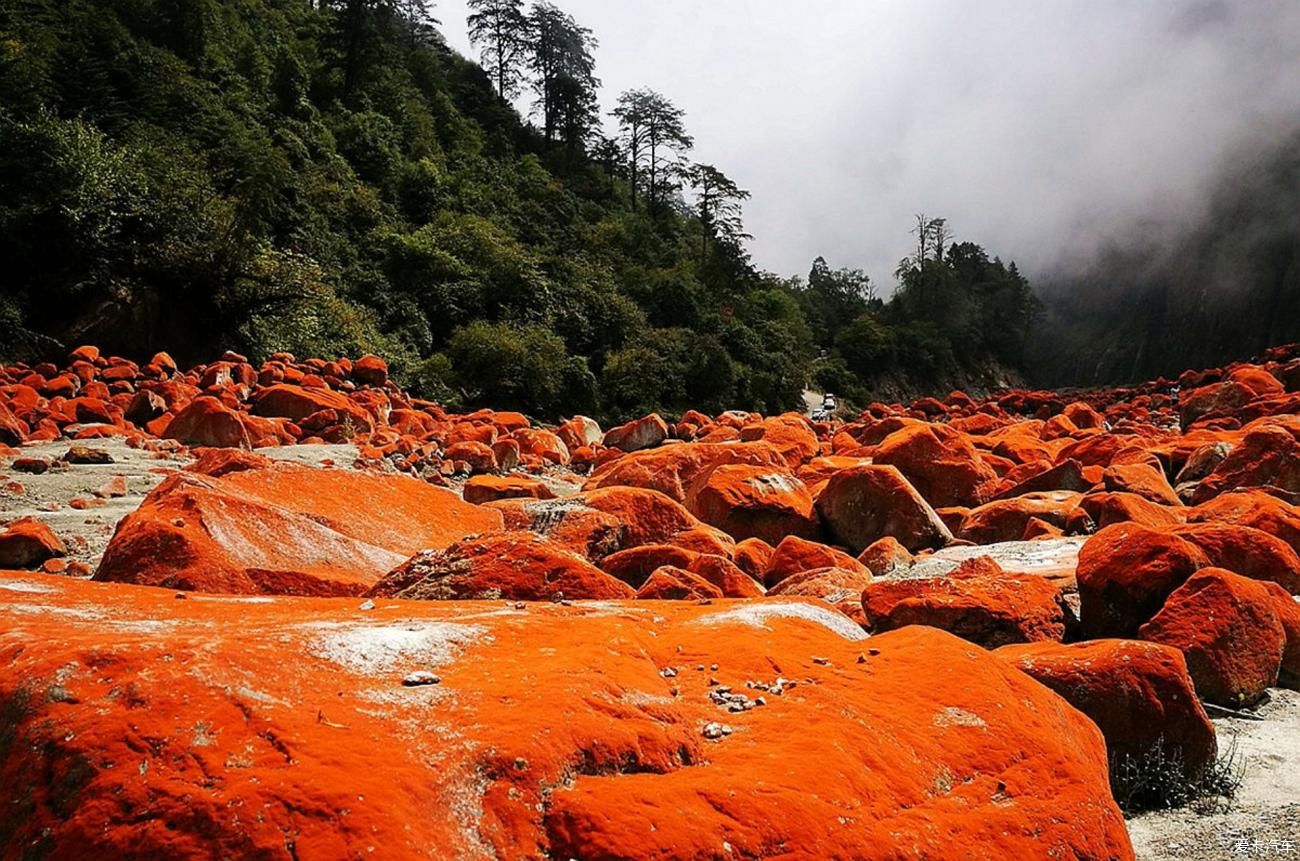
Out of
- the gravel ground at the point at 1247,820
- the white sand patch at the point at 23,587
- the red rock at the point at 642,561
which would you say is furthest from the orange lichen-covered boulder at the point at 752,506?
the white sand patch at the point at 23,587

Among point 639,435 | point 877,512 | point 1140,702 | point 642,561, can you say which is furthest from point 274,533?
point 639,435

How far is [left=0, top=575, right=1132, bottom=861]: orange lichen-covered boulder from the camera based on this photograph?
182 cm

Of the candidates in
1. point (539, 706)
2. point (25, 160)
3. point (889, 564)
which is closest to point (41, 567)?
point (539, 706)

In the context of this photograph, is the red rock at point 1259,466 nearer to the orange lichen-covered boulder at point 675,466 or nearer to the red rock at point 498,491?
the orange lichen-covered boulder at point 675,466

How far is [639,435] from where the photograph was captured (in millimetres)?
20672

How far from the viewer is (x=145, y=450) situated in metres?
10.9

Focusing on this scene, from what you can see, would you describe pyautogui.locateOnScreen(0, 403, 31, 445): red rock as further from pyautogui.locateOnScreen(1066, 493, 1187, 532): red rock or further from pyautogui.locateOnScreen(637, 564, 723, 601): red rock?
pyautogui.locateOnScreen(1066, 493, 1187, 532): red rock

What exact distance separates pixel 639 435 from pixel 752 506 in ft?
37.9

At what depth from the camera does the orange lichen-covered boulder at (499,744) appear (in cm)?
182

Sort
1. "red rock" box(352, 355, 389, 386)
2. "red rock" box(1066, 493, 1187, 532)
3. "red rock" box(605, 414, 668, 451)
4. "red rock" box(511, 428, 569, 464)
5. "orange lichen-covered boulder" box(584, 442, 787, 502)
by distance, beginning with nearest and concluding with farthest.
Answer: "red rock" box(1066, 493, 1187, 532)
"orange lichen-covered boulder" box(584, 442, 787, 502)
"red rock" box(511, 428, 569, 464)
"red rock" box(605, 414, 668, 451)
"red rock" box(352, 355, 389, 386)

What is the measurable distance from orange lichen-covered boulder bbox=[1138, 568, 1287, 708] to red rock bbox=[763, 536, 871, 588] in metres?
2.49

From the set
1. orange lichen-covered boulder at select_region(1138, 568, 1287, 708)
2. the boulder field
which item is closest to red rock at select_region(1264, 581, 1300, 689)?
the boulder field

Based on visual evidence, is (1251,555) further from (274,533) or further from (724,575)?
(274,533)

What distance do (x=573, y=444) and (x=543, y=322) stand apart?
11.8m
